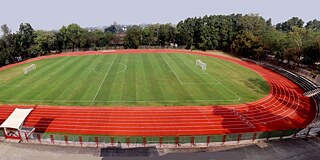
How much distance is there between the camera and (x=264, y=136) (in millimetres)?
16484

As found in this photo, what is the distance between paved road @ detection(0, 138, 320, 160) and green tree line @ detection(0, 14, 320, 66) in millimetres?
29615

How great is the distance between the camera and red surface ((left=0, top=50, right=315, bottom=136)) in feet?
63.8

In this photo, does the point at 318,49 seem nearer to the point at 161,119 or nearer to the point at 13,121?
the point at 161,119

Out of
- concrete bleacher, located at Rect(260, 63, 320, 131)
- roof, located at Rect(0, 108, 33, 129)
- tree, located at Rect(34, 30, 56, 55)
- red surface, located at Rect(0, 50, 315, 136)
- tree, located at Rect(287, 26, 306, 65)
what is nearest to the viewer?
roof, located at Rect(0, 108, 33, 129)

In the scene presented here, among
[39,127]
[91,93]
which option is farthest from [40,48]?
[39,127]

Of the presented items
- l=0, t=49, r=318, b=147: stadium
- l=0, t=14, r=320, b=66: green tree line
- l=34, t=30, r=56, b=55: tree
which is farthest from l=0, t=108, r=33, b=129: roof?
l=34, t=30, r=56, b=55: tree

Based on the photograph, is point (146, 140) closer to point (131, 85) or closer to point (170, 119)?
point (170, 119)

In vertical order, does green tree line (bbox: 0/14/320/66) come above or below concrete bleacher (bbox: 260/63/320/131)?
above

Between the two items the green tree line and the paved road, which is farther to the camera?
the green tree line

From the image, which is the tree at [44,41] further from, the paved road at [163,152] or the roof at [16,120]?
the paved road at [163,152]

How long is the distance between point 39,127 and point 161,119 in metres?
11.2

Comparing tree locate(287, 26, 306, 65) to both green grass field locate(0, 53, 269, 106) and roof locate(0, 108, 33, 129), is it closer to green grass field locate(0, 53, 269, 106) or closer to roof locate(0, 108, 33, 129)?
green grass field locate(0, 53, 269, 106)

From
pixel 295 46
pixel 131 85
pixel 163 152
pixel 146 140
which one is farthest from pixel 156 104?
pixel 295 46

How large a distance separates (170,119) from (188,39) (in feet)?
156
